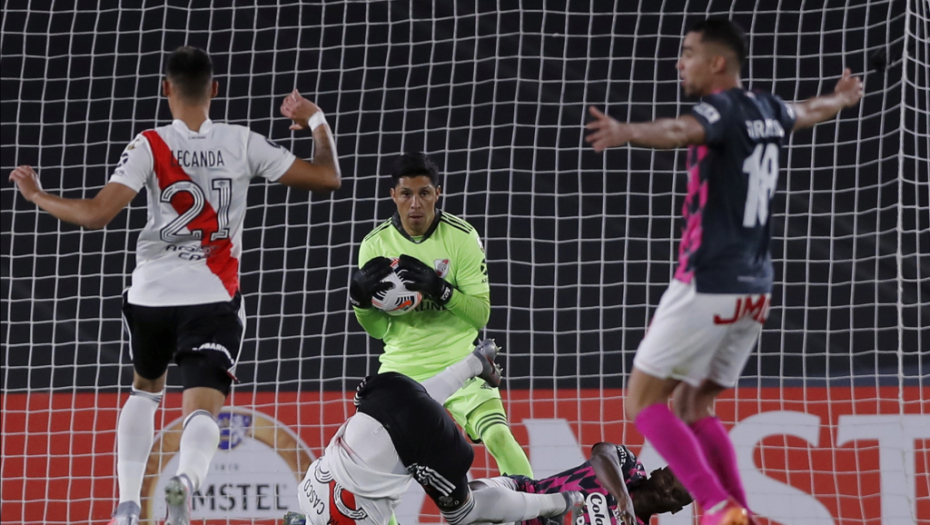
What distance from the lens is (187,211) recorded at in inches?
143

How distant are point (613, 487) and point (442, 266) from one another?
141 centimetres

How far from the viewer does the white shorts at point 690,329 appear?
3033 millimetres

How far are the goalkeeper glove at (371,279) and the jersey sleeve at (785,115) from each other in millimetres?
1984

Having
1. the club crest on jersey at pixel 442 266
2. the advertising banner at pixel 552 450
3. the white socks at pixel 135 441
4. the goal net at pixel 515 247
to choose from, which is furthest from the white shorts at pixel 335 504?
the goal net at pixel 515 247

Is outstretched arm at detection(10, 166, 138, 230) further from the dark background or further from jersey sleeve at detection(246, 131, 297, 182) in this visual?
the dark background

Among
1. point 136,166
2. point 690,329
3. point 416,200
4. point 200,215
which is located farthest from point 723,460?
point 416,200

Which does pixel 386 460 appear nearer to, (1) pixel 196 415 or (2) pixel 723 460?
(1) pixel 196 415

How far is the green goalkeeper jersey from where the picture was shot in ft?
16.2

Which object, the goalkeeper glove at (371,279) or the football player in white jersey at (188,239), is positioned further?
the goalkeeper glove at (371,279)

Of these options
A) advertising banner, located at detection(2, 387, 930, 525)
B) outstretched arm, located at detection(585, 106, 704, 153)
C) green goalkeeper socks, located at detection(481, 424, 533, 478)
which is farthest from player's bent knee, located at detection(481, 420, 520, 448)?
outstretched arm, located at detection(585, 106, 704, 153)

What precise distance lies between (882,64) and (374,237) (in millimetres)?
2872

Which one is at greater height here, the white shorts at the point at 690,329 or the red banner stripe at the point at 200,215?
the red banner stripe at the point at 200,215

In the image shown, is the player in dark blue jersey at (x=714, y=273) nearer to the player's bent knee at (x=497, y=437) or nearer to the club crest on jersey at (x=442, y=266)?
the player's bent knee at (x=497, y=437)

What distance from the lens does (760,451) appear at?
253 inches
